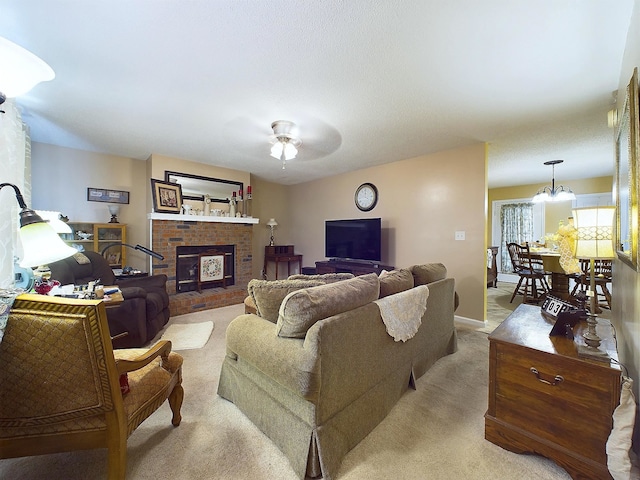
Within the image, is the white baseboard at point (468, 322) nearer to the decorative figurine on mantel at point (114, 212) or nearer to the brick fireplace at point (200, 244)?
the brick fireplace at point (200, 244)

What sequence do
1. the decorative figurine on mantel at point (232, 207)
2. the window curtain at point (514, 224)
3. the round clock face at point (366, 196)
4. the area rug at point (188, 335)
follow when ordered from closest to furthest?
the area rug at point (188, 335) → the round clock face at point (366, 196) → the decorative figurine on mantel at point (232, 207) → the window curtain at point (514, 224)

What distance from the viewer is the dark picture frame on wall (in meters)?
3.79

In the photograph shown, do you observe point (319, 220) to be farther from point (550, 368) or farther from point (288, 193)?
point (550, 368)

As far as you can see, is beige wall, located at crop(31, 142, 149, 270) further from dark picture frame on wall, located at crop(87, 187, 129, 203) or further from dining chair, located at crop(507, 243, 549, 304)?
dining chair, located at crop(507, 243, 549, 304)

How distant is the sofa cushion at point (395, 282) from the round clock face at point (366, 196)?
2.42 m

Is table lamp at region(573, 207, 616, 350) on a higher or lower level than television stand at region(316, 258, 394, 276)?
higher

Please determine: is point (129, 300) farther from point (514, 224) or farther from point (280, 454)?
point (514, 224)

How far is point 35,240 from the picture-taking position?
1265 millimetres

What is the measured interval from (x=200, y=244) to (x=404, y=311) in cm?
367

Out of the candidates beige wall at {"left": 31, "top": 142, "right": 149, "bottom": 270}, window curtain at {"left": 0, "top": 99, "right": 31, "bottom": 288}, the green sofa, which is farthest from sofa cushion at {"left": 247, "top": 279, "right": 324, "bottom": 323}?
beige wall at {"left": 31, "top": 142, "right": 149, "bottom": 270}

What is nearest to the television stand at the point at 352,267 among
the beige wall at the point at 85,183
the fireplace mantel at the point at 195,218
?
the fireplace mantel at the point at 195,218

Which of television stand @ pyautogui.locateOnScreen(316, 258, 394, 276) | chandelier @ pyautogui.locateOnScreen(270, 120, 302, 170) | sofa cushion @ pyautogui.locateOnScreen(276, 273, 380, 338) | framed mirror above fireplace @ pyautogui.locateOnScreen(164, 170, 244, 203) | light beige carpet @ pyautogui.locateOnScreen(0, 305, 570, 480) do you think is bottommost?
light beige carpet @ pyautogui.locateOnScreen(0, 305, 570, 480)

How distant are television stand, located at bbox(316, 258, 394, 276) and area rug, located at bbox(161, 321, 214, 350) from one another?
2099 millimetres

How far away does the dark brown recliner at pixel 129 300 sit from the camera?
95.4 inches
